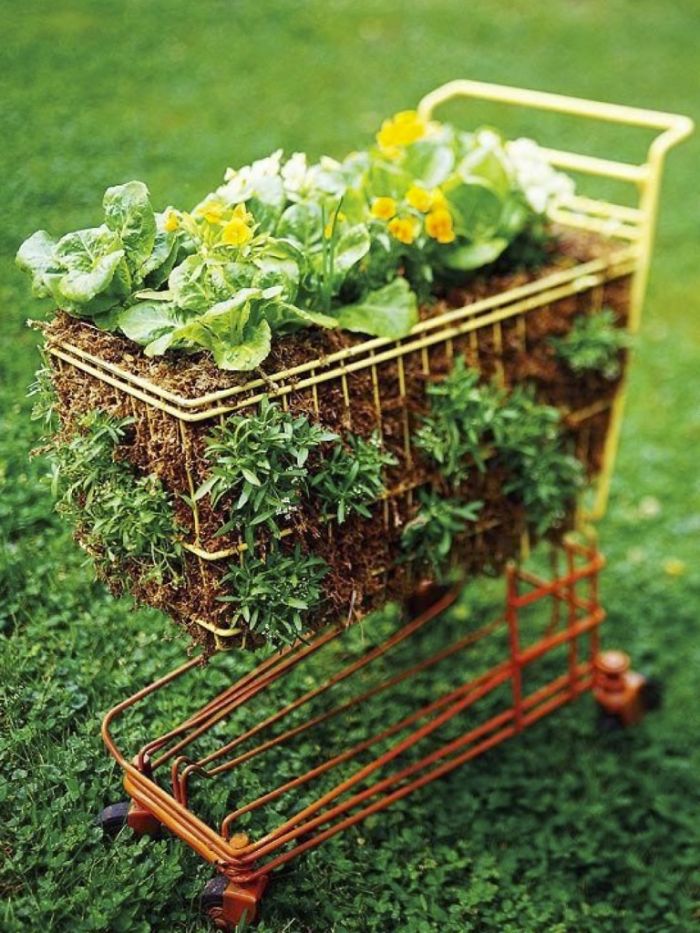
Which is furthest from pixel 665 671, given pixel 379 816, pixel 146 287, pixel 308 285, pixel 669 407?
pixel 146 287

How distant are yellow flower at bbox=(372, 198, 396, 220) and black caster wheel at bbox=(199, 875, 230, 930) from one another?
1.64 metres

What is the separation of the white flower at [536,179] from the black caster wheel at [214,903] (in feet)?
6.50

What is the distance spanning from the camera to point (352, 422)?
106 inches

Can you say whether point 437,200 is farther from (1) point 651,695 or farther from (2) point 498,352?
(1) point 651,695

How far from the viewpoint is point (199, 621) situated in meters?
2.54

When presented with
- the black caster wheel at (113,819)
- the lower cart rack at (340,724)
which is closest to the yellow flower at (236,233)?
the lower cart rack at (340,724)

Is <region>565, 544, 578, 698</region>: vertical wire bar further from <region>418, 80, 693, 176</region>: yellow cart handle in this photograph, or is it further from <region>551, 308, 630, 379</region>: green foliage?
<region>418, 80, 693, 176</region>: yellow cart handle

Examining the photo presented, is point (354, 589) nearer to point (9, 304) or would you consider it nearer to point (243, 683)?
point (243, 683)

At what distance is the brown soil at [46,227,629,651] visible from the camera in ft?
8.08

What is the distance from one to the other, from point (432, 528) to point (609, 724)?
137 cm

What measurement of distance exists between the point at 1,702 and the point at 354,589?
0.94 m

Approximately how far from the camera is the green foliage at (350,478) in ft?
8.50

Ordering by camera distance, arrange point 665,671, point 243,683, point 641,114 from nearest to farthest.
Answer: point 243,683, point 641,114, point 665,671

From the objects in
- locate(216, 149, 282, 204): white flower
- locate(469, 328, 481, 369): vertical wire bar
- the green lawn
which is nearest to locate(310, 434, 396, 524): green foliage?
locate(469, 328, 481, 369): vertical wire bar
